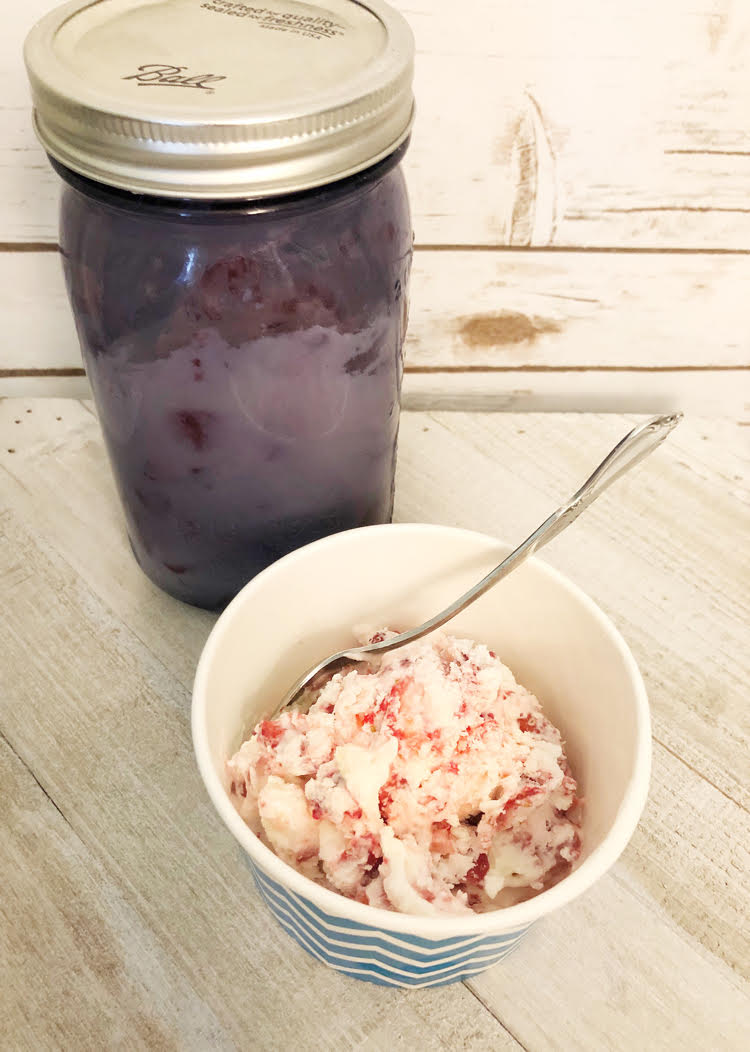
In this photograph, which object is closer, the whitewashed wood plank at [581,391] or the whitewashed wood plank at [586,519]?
the whitewashed wood plank at [586,519]

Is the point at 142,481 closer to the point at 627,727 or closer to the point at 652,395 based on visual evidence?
the point at 627,727

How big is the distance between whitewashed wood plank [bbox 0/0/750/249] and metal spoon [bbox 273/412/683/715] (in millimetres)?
263

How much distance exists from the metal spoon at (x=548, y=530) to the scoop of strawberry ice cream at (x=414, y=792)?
0.03 meters

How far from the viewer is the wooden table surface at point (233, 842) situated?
1.36ft

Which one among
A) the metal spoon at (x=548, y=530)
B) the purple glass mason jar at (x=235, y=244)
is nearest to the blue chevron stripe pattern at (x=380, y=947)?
the metal spoon at (x=548, y=530)

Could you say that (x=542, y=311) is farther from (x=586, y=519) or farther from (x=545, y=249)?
(x=586, y=519)

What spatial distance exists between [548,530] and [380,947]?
20 cm

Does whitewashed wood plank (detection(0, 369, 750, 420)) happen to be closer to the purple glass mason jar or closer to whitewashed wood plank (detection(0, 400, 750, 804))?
whitewashed wood plank (detection(0, 400, 750, 804))

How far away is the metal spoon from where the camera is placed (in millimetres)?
418

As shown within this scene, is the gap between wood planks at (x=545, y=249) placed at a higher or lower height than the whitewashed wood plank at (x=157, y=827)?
higher

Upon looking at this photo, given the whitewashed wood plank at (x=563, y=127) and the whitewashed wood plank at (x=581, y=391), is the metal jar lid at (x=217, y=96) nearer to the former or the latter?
the whitewashed wood plank at (x=563, y=127)

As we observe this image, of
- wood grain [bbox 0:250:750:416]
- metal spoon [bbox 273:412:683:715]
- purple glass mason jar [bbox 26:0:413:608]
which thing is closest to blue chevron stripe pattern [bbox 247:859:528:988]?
metal spoon [bbox 273:412:683:715]

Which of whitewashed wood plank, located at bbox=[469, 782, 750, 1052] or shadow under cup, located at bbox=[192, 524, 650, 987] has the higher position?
shadow under cup, located at bbox=[192, 524, 650, 987]

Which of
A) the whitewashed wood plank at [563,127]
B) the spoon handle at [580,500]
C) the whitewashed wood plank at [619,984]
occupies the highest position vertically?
the whitewashed wood plank at [563,127]
